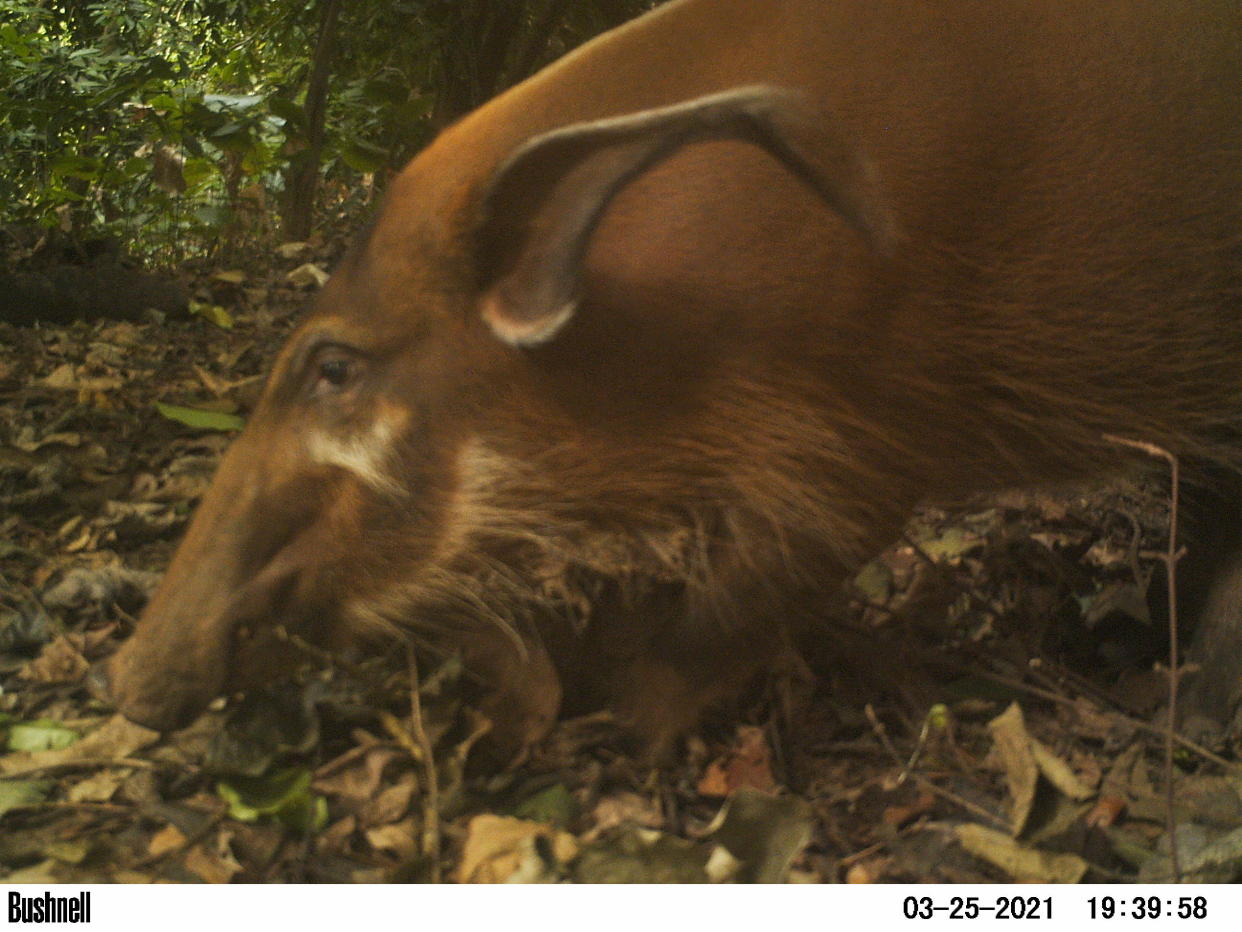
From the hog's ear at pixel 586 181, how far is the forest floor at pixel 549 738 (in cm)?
37

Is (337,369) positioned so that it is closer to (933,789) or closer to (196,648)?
(196,648)

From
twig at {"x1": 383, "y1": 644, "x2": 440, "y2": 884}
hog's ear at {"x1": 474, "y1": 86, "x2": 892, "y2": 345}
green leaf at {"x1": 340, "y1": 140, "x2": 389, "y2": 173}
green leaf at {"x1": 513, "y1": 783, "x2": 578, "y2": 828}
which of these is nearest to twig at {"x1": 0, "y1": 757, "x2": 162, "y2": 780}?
twig at {"x1": 383, "y1": 644, "x2": 440, "y2": 884}

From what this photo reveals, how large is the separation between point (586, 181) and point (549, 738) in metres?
0.54

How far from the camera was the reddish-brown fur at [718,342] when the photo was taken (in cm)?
126

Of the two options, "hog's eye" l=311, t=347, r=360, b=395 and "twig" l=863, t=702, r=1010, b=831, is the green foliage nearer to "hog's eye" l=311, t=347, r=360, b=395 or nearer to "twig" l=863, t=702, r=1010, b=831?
"hog's eye" l=311, t=347, r=360, b=395

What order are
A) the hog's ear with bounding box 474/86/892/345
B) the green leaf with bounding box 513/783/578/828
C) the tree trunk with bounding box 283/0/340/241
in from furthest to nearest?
the tree trunk with bounding box 283/0/340/241
the green leaf with bounding box 513/783/578/828
the hog's ear with bounding box 474/86/892/345

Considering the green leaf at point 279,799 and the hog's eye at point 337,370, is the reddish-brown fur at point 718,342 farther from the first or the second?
the green leaf at point 279,799

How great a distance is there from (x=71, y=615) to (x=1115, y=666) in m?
1.19

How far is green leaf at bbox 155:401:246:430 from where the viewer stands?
1.48m

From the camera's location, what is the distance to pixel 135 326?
5.14ft

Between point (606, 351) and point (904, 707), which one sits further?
point (904, 707)

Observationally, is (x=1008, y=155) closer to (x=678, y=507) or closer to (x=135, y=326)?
(x=678, y=507)

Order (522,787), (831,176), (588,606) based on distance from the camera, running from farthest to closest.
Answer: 1. (588,606)
2. (522,787)
3. (831,176)

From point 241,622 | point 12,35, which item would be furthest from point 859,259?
point 12,35
